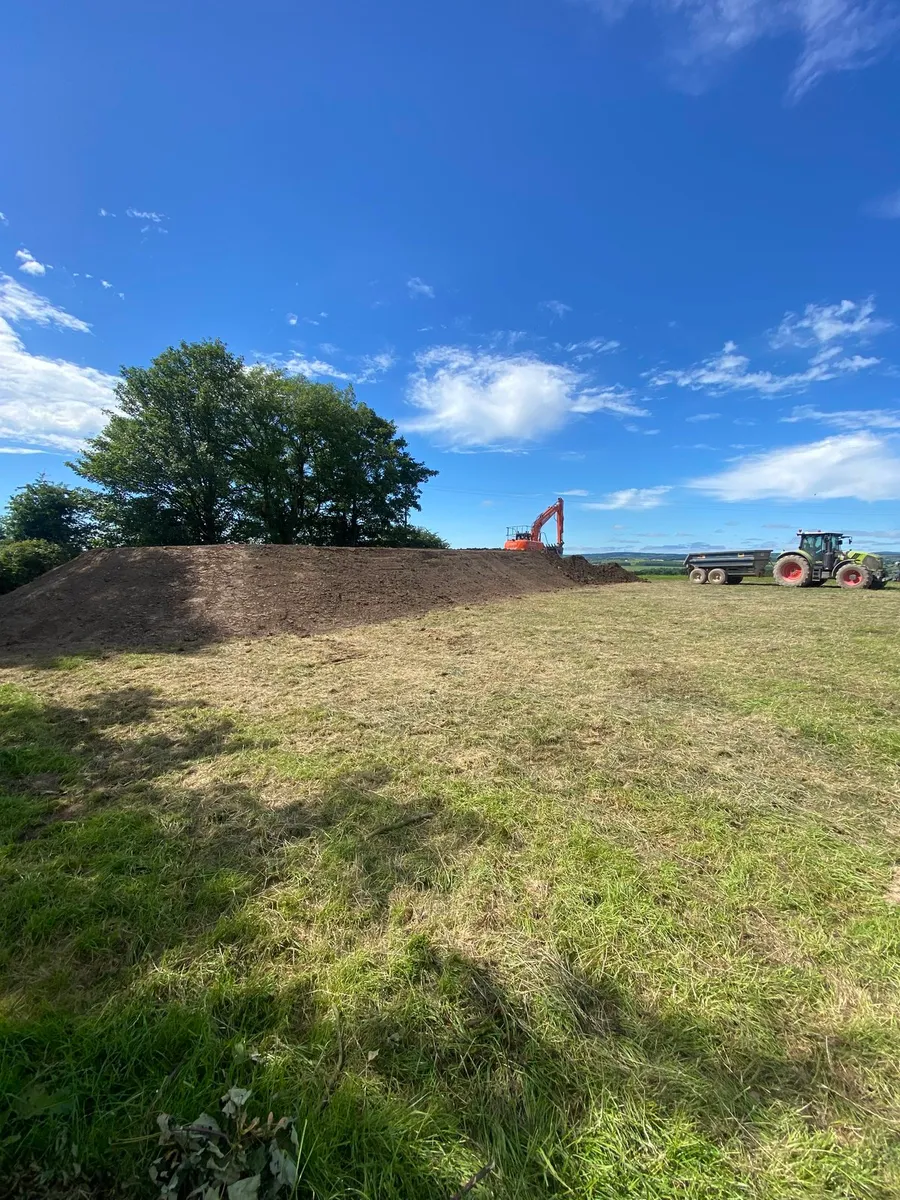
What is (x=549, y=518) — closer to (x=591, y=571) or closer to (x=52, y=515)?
(x=591, y=571)

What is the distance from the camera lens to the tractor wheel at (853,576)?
1678 cm

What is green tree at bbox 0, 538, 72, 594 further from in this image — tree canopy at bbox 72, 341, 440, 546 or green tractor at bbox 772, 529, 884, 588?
green tractor at bbox 772, 529, 884, 588

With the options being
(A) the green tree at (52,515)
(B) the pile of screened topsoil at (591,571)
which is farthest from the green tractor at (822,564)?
(A) the green tree at (52,515)

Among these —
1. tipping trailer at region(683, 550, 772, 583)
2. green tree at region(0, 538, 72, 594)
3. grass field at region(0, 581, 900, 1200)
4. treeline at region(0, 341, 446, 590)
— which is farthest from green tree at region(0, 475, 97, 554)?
tipping trailer at region(683, 550, 772, 583)

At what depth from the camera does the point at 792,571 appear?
18312 mm

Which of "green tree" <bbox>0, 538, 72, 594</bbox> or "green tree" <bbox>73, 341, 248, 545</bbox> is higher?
"green tree" <bbox>73, 341, 248, 545</bbox>

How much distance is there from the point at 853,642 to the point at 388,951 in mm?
9194

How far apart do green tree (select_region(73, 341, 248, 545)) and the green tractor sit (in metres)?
25.7

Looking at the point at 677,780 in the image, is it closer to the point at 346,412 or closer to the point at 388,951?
the point at 388,951

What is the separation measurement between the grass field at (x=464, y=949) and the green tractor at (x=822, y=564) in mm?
17175

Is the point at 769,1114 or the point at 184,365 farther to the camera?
the point at 184,365

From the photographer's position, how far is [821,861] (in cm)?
240

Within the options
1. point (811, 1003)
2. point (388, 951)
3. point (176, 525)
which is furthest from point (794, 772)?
point (176, 525)

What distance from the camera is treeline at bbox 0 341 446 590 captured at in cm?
2141
